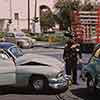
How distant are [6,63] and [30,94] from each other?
112cm

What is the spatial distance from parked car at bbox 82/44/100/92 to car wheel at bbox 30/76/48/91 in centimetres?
117

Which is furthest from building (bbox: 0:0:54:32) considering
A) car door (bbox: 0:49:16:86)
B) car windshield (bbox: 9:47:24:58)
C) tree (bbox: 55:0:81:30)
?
car door (bbox: 0:49:16:86)

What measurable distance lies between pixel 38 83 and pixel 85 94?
4.42 feet

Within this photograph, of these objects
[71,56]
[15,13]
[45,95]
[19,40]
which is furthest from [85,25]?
[15,13]

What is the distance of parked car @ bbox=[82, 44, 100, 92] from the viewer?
1035 centimetres

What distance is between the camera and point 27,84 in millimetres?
11250

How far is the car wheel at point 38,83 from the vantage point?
1125 cm

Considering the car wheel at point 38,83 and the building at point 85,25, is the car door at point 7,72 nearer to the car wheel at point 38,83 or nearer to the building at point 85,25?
the car wheel at point 38,83

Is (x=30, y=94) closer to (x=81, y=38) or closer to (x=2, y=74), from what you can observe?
(x=2, y=74)

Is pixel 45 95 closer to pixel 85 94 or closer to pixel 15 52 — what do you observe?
pixel 85 94

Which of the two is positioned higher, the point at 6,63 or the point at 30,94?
the point at 6,63

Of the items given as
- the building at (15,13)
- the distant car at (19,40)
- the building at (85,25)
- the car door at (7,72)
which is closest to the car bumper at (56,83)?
the car door at (7,72)

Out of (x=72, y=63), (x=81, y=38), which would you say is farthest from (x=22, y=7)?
(x=72, y=63)

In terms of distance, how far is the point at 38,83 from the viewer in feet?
37.1
